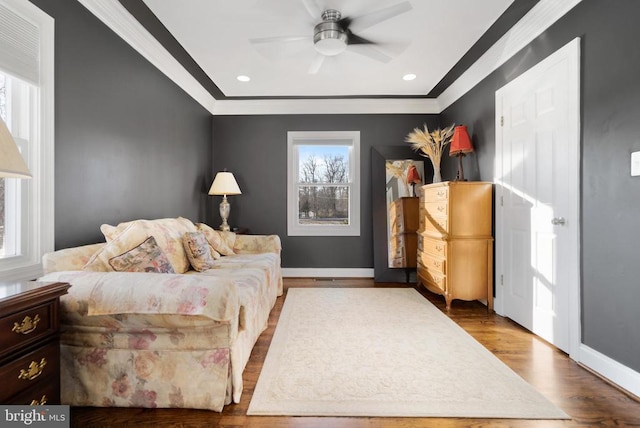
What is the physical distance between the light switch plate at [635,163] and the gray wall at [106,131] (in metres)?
3.39

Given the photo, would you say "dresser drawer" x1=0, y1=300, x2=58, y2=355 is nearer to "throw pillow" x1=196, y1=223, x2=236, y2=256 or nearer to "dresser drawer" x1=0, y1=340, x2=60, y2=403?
"dresser drawer" x1=0, y1=340, x2=60, y2=403

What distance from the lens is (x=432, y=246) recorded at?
3.58 m

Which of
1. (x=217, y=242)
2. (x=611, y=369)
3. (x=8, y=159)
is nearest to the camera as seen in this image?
(x=8, y=159)

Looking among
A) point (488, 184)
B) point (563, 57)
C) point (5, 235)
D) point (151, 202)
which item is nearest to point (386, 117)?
point (488, 184)

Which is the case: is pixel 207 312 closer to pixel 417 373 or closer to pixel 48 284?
pixel 48 284

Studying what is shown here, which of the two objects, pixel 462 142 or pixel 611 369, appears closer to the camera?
pixel 611 369

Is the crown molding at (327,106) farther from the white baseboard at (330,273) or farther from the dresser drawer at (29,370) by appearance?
the dresser drawer at (29,370)

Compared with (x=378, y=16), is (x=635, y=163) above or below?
below

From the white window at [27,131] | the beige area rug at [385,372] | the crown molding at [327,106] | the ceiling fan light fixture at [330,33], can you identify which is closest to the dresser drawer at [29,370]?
the white window at [27,131]

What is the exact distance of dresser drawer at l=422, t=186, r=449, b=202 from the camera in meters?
3.31

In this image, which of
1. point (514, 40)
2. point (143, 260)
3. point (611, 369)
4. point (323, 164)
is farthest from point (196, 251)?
point (514, 40)

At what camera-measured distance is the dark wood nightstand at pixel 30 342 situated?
114 cm

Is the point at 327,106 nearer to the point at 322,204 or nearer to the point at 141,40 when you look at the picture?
the point at 322,204

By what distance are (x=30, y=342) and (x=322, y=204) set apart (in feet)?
12.6
